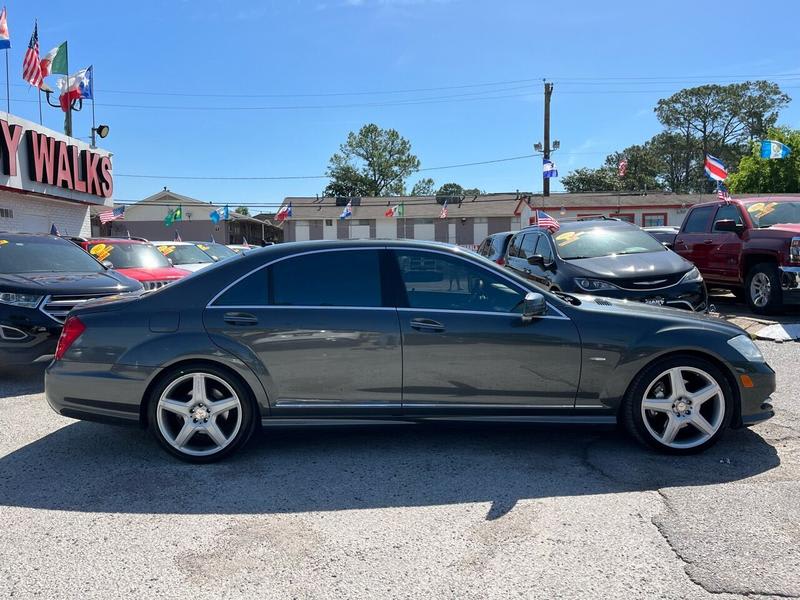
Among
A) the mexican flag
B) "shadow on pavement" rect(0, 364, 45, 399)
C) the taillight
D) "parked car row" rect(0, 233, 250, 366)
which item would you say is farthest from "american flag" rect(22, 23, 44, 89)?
the taillight

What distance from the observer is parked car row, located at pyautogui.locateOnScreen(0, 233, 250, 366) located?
6270 mm

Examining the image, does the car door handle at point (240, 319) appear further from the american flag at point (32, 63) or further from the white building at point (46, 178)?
the american flag at point (32, 63)

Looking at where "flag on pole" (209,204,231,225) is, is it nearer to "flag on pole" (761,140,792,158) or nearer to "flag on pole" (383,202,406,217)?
"flag on pole" (383,202,406,217)

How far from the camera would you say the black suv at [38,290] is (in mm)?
6266

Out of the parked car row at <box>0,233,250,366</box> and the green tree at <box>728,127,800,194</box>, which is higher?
the green tree at <box>728,127,800,194</box>

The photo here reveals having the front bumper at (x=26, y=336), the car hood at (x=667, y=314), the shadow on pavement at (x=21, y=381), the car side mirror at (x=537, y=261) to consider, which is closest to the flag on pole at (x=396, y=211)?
the car side mirror at (x=537, y=261)

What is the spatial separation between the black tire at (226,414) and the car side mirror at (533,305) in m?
1.94

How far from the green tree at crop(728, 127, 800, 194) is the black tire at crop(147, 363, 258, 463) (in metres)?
38.3

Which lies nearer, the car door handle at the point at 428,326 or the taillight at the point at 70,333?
the car door handle at the point at 428,326

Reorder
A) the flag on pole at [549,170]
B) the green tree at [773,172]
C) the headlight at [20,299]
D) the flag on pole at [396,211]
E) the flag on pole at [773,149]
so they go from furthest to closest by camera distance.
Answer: the flag on pole at [396,211] < the green tree at [773,172] < the flag on pole at [549,170] < the flag on pole at [773,149] < the headlight at [20,299]

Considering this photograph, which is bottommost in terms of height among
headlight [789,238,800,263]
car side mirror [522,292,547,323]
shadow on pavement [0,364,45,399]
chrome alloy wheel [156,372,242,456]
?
shadow on pavement [0,364,45,399]

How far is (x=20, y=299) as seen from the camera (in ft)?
21.1

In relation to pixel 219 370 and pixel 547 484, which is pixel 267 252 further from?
pixel 547 484

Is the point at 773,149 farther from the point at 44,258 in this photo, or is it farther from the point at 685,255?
the point at 44,258
